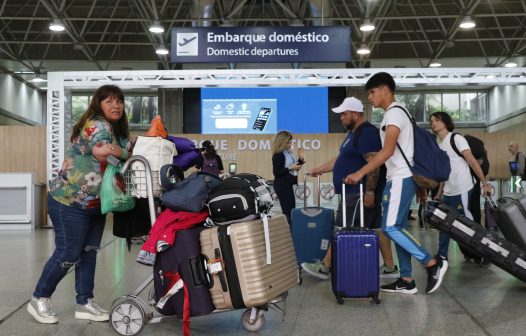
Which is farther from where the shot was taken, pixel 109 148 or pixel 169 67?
pixel 169 67

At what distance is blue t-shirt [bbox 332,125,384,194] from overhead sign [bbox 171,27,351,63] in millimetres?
6016

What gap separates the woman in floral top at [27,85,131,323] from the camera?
3689 mm

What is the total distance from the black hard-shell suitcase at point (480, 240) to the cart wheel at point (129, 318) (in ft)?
7.28

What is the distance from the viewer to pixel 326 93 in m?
19.0

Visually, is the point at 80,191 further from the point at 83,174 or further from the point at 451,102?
the point at 451,102

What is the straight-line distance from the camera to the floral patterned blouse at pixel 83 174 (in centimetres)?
368

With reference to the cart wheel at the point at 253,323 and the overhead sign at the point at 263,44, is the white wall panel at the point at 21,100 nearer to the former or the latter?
the overhead sign at the point at 263,44

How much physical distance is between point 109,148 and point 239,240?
90cm

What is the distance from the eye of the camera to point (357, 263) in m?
4.16

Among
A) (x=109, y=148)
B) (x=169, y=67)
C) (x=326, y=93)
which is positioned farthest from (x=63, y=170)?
(x=169, y=67)

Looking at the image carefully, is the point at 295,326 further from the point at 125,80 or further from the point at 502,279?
the point at 125,80

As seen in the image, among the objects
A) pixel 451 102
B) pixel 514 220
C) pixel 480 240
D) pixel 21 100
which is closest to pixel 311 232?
pixel 480 240

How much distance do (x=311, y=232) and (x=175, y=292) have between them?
236 cm

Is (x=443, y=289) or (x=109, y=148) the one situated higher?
(x=109, y=148)
